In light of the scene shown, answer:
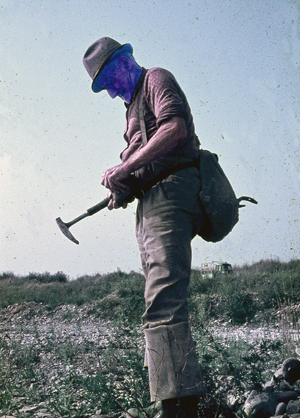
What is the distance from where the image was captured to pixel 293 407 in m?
2.15

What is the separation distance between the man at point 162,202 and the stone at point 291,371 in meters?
1.09

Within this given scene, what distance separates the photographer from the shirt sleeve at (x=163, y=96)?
81.9 inches

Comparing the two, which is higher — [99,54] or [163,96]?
[99,54]

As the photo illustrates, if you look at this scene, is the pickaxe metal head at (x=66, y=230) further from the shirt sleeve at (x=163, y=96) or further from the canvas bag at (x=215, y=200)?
the shirt sleeve at (x=163, y=96)

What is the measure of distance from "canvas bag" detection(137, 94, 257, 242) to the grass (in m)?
0.93

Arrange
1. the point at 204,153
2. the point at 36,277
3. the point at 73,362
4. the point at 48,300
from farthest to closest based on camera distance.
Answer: the point at 36,277
the point at 48,300
the point at 73,362
the point at 204,153

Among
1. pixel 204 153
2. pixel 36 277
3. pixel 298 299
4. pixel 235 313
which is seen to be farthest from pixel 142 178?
pixel 36 277

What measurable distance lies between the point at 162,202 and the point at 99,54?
113 centimetres

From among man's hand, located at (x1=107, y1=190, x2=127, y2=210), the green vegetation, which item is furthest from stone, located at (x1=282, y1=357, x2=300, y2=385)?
the green vegetation

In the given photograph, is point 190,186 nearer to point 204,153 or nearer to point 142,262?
point 204,153

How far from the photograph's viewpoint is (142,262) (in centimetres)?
238

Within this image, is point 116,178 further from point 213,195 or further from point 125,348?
point 125,348

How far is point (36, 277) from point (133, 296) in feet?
34.3

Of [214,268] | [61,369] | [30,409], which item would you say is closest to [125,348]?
[61,369]
